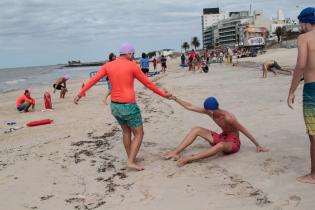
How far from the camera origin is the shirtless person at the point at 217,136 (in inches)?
219

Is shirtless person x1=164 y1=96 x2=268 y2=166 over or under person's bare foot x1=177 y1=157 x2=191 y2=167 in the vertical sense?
over

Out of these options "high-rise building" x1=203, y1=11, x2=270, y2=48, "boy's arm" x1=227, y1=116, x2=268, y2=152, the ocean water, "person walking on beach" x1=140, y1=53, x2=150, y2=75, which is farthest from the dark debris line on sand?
"high-rise building" x1=203, y1=11, x2=270, y2=48

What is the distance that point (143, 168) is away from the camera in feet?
18.3

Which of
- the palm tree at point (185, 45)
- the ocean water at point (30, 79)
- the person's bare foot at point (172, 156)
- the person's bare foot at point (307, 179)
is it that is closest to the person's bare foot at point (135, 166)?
the person's bare foot at point (172, 156)

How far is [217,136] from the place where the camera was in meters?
5.99

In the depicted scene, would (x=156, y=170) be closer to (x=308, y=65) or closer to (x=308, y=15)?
(x=308, y=65)

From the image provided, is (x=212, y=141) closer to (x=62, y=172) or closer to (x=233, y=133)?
(x=233, y=133)

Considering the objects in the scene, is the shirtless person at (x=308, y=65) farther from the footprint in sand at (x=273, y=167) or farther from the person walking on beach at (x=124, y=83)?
the person walking on beach at (x=124, y=83)

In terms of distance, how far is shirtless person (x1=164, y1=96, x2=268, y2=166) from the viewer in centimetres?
556

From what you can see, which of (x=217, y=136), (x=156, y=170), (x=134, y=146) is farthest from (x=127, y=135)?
(x=217, y=136)

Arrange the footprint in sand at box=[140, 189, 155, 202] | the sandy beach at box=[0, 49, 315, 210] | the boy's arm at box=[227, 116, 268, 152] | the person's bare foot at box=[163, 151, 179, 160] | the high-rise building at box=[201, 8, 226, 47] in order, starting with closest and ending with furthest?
the sandy beach at box=[0, 49, 315, 210] < the footprint in sand at box=[140, 189, 155, 202] < the boy's arm at box=[227, 116, 268, 152] < the person's bare foot at box=[163, 151, 179, 160] < the high-rise building at box=[201, 8, 226, 47]

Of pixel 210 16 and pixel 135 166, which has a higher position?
pixel 210 16

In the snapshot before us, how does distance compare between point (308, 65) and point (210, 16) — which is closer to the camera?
point (308, 65)

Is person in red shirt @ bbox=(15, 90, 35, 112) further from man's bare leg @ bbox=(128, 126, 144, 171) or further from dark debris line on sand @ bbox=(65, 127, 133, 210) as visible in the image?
man's bare leg @ bbox=(128, 126, 144, 171)
